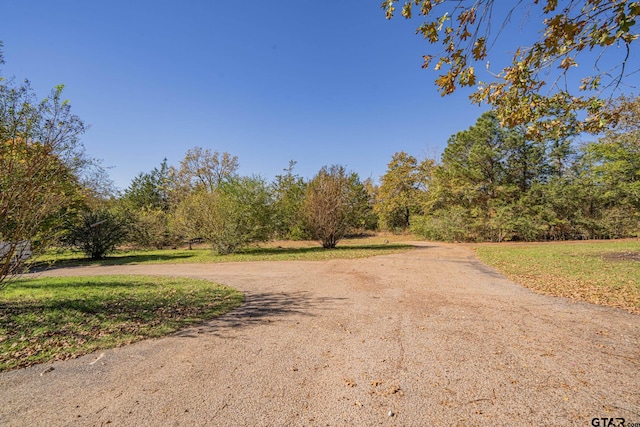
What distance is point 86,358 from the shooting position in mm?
3758

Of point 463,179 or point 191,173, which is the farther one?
point 191,173

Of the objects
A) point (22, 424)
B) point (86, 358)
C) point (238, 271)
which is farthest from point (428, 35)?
point (238, 271)

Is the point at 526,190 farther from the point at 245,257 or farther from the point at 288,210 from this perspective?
the point at 245,257

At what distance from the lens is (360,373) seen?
3.30m

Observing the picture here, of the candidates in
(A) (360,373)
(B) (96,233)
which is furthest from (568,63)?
(B) (96,233)

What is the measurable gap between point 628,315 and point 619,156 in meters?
23.1

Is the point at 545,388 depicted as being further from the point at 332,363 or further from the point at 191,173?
the point at 191,173

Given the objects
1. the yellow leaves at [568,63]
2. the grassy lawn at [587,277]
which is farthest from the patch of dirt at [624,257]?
the yellow leaves at [568,63]

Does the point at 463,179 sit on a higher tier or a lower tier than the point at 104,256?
higher

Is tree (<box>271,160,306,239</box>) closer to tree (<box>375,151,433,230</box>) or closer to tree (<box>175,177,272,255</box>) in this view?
tree (<box>175,177,272,255</box>)

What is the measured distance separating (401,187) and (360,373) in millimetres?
35021

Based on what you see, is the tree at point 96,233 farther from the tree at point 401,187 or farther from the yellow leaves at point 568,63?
the tree at point 401,187

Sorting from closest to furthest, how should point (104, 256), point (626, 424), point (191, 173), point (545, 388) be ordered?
point (626, 424) → point (545, 388) → point (104, 256) → point (191, 173)

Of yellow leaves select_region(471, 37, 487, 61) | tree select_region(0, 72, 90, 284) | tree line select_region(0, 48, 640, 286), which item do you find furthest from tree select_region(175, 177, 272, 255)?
yellow leaves select_region(471, 37, 487, 61)
